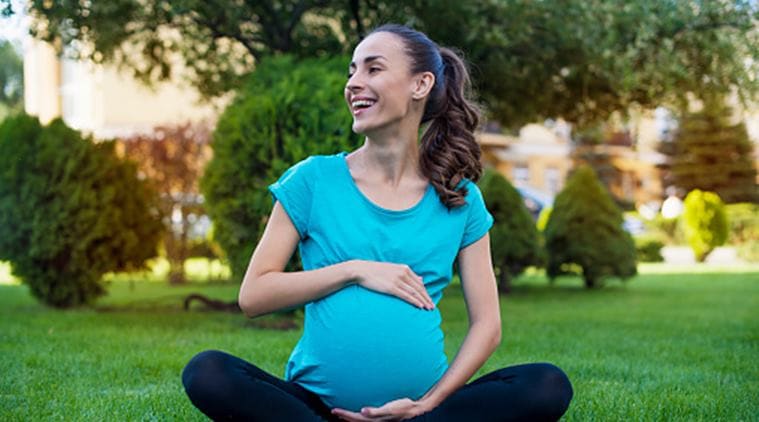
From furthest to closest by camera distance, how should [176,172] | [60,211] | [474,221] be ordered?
1. [176,172]
2. [60,211]
3. [474,221]

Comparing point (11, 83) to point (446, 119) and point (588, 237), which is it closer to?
point (588, 237)

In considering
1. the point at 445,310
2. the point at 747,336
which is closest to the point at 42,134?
the point at 445,310

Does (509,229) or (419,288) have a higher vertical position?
(419,288)

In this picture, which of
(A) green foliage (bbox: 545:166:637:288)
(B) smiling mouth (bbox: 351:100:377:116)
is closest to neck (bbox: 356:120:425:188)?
(B) smiling mouth (bbox: 351:100:377:116)

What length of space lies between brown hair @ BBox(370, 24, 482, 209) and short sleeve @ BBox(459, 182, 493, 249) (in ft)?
0.18

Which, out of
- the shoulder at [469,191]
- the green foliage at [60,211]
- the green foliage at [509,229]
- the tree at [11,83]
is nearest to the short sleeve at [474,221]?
the shoulder at [469,191]

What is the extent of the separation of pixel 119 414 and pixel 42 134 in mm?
5527

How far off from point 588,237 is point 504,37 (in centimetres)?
498

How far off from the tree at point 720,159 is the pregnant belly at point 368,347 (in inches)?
1387

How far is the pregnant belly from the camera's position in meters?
3.01

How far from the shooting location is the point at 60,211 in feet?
29.1

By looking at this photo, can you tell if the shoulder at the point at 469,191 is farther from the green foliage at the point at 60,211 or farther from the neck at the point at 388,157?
the green foliage at the point at 60,211

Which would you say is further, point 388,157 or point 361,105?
point 388,157

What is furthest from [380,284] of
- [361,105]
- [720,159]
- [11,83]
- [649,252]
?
[11,83]
